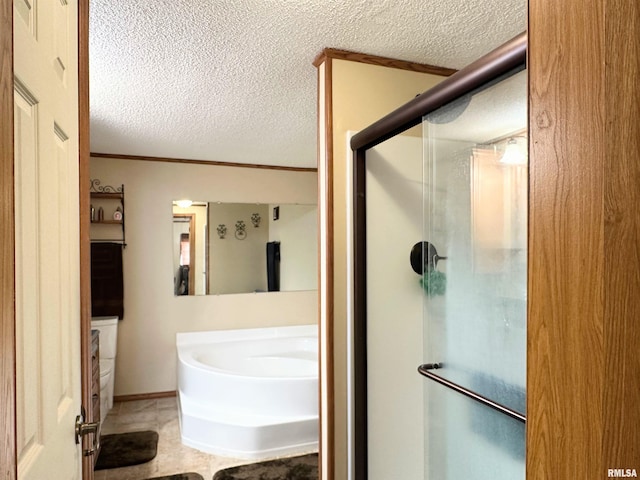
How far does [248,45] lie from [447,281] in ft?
4.37

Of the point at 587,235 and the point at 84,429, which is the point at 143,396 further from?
the point at 587,235

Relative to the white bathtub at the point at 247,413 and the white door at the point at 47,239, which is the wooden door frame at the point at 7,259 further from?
the white bathtub at the point at 247,413

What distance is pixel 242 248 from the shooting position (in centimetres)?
421

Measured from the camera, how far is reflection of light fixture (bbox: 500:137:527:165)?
118cm

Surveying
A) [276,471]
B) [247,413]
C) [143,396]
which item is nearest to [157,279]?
[143,396]

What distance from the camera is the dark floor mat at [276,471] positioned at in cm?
254

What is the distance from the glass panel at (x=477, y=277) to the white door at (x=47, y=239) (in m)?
1.12

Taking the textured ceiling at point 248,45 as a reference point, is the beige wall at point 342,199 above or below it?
below

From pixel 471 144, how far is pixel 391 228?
26.6 inches

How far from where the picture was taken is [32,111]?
0.75 meters

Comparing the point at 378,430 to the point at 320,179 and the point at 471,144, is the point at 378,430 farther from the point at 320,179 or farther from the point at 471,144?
the point at 471,144

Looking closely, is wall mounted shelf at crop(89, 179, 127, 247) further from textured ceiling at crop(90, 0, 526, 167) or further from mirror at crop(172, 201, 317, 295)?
textured ceiling at crop(90, 0, 526, 167)

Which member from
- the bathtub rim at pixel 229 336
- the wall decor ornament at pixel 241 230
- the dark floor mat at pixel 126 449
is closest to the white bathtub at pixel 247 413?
the dark floor mat at pixel 126 449

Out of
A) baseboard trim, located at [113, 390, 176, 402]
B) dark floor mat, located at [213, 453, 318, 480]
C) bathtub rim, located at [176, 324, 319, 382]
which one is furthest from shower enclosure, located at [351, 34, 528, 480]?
baseboard trim, located at [113, 390, 176, 402]
